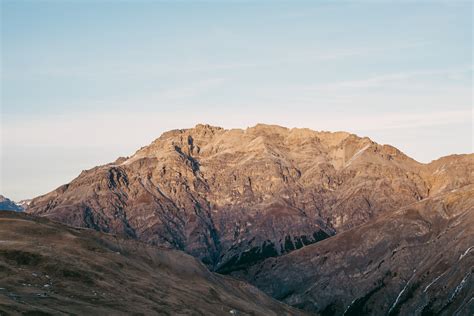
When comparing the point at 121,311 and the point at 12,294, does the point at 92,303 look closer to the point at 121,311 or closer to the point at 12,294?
the point at 121,311

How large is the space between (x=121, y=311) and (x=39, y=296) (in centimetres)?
2436

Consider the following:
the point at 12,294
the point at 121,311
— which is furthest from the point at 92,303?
the point at 12,294

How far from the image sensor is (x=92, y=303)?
646 ft

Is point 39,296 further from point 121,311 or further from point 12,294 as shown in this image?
point 121,311

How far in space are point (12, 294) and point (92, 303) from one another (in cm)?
2618

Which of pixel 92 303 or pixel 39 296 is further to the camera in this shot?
pixel 92 303

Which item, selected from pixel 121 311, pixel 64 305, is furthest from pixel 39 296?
pixel 121 311

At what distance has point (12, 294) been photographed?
6973 inches

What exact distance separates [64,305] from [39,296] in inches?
293

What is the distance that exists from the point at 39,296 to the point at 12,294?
809cm

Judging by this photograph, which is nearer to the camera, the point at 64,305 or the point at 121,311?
the point at 64,305

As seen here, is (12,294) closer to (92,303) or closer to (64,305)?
(64,305)

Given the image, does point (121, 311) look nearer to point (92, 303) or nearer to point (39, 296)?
point (92, 303)

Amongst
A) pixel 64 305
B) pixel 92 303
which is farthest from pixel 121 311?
pixel 64 305
